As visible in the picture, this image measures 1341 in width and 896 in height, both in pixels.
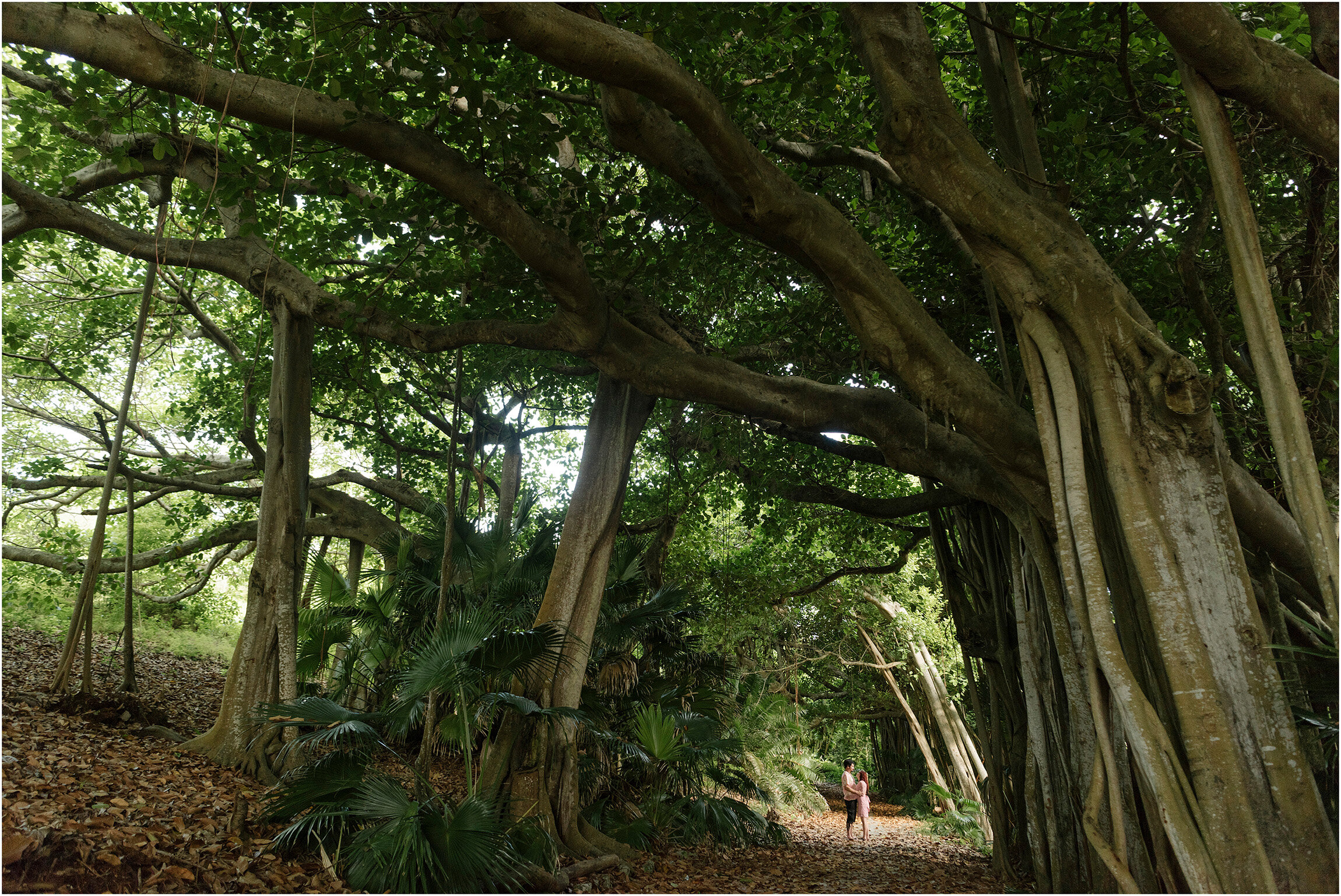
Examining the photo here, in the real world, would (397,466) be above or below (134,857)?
above

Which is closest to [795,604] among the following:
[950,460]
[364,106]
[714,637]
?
[714,637]

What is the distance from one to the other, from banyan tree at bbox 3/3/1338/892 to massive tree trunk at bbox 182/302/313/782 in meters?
0.03

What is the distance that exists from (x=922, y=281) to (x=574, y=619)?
4.47 metres

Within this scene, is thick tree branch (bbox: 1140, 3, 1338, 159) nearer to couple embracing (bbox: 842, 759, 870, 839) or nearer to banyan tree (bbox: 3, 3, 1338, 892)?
banyan tree (bbox: 3, 3, 1338, 892)

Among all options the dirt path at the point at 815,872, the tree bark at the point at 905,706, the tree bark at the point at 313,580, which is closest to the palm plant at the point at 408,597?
the tree bark at the point at 313,580

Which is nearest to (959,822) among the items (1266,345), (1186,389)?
(1186,389)

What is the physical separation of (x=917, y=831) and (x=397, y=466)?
10720mm

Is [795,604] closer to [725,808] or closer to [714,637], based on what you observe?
[714,637]

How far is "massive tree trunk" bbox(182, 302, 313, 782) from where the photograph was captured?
5.68 m

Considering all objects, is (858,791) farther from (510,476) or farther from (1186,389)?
(1186,389)

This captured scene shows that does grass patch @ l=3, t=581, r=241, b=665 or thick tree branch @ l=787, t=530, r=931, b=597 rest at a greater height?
thick tree branch @ l=787, t=530, r=931, b=597

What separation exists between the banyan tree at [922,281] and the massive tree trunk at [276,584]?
35 millimetres

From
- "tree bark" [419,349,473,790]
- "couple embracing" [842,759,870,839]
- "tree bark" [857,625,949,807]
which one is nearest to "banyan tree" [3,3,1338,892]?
"tree bark" [419,349,473,790]

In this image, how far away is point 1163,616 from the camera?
3.09m
